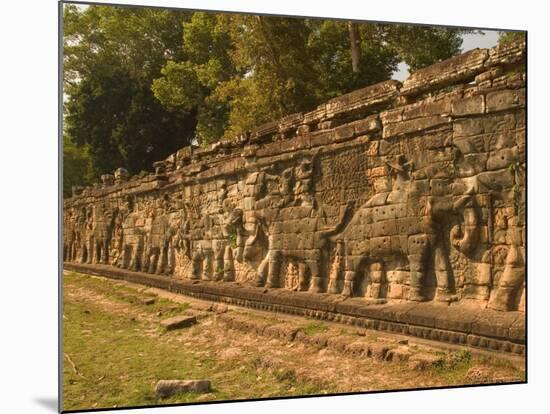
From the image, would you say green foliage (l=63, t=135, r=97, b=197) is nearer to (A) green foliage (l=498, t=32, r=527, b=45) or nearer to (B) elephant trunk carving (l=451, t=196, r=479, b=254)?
(B) elephant trunk carving (l=451, t=196, r=479, b=254)

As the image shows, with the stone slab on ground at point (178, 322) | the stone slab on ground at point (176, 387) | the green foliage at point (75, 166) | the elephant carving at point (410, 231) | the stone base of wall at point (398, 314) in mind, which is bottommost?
the stone slab on ground at point (176, 387)

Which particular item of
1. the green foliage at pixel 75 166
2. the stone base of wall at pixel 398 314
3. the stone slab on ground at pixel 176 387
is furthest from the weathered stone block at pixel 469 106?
the green foliage at pixel 75 166

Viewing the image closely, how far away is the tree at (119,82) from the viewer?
670 cm

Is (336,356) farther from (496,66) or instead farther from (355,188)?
(496,66)

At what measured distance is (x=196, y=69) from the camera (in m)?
8.34

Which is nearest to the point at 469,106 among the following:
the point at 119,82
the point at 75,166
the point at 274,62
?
the point at 274,62

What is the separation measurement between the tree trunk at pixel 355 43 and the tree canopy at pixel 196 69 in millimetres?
27

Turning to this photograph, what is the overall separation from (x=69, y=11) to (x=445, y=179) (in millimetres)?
4762

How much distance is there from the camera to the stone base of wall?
5918mm

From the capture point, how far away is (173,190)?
1062cm

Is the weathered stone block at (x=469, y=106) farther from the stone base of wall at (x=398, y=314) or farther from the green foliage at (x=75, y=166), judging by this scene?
the green foliage at (x=75, y=166)

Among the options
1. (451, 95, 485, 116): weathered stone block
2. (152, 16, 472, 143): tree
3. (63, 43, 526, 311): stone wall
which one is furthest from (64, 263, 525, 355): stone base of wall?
(152, 16, 472, 143): tree

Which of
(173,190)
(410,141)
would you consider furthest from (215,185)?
(410,141)

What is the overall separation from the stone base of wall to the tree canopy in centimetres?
248
